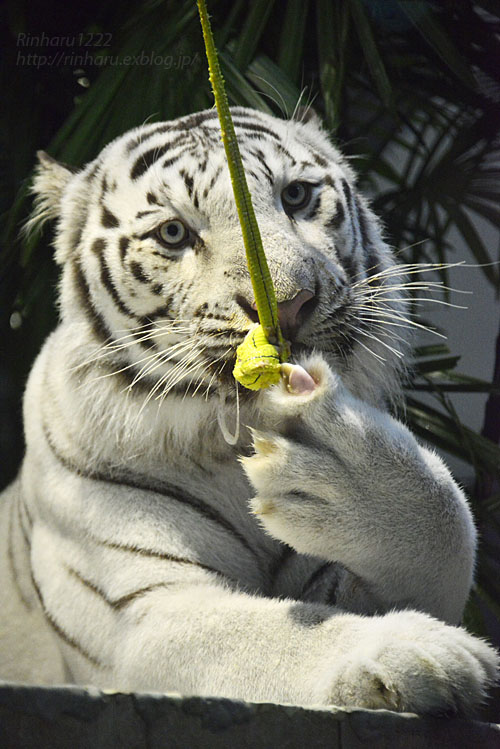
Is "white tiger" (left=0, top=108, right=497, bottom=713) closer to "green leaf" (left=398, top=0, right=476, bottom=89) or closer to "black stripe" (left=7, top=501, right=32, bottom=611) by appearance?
"black stripe" (left=7, top=501, right=32, bottom=611)

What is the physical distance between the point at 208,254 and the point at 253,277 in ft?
0.56

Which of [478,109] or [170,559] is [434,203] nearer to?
[478,109]

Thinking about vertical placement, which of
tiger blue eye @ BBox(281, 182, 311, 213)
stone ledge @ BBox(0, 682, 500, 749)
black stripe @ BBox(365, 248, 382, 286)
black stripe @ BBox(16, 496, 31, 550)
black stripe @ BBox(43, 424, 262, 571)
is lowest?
black stripe @ BBox(16, 496, 31, 550)

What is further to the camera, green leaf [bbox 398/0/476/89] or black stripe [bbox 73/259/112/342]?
green leaf [bbox 398/0/476/89]

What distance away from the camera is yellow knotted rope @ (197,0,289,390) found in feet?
1.90

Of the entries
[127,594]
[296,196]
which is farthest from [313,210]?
[127,594]

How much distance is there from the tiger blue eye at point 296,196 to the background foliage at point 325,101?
32 centimetres

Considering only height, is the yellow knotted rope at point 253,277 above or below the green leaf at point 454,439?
above

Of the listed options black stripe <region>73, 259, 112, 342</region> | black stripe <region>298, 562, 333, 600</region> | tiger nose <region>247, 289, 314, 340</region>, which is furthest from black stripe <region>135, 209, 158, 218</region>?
black stripe <region>298, 562, 333, 600</region>

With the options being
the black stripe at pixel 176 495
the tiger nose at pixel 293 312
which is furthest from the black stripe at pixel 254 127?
the black stripe at pixel 176 495

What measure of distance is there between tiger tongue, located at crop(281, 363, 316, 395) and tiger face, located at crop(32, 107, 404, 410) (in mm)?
92

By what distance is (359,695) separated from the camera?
1.79ft

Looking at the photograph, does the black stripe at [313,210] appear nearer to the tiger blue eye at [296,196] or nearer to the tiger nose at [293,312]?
the tiger blue eye at [296,196]

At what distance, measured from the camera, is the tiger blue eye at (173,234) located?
0.82m
